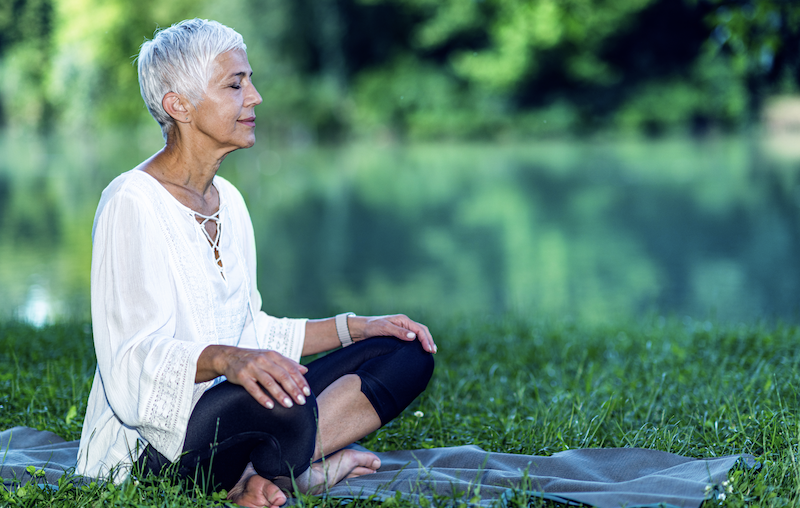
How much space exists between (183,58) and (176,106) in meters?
0.14

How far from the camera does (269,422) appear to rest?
7.05 feet

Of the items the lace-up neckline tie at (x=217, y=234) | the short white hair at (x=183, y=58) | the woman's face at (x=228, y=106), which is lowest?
the lace-up neckline tie at (x=217, y=234)

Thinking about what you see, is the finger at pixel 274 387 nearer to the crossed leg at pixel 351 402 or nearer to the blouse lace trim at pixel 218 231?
the crossed leg at pixel 351 402

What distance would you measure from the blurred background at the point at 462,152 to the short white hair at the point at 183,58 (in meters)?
3.98

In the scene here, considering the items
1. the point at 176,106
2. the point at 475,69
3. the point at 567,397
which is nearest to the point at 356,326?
the point at 176,106

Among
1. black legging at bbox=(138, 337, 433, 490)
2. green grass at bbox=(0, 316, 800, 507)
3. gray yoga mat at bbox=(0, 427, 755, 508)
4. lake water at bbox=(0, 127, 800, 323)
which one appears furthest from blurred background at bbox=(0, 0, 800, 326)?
black legging at bbox=(138, 337, 433, 490)

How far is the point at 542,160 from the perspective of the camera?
82.6 ft

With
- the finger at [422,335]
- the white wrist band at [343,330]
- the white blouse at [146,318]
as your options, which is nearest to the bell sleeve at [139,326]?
the white blouse at [146,318]

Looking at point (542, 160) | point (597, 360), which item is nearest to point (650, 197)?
point (542, 160)

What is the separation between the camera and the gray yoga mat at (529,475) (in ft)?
7.35

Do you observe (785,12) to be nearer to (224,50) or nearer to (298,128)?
(224,50)

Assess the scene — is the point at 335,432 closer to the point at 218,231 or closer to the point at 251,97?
the point at 218,231

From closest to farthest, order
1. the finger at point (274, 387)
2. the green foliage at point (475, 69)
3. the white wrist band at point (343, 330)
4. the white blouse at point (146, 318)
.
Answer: the finger at point (274, 387), the white blouse at point (146, 318), the white wrist band at point (343, 330), the green foliage at point (475, 69)

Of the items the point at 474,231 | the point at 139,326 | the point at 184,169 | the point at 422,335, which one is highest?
the point at 184,169
